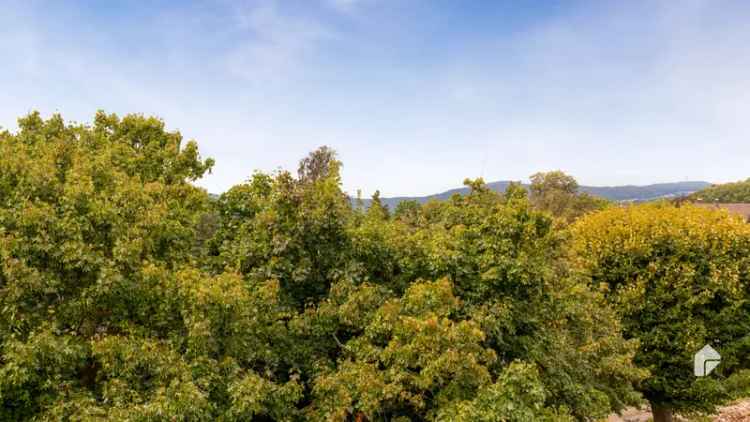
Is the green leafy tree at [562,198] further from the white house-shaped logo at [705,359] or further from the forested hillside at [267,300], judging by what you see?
the forested hillside at [267,300]

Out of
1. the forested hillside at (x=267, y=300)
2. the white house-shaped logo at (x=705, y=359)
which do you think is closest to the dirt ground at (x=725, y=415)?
the white house-shaped logo at (x=705, y=359)

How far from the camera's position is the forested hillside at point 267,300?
363 inches

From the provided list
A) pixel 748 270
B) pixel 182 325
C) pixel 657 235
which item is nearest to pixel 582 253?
pixel 657 235

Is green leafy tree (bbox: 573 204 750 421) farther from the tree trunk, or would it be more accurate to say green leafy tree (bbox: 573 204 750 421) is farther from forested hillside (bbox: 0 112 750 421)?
forested hillside (bbox: 0 112 750 421)

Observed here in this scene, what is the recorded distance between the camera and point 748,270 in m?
20.2

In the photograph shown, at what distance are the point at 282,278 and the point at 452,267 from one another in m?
4.08

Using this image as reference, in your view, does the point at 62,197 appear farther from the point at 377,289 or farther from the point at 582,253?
the point at 582,253

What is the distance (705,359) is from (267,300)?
499 inches

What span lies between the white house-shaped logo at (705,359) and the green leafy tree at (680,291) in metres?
4.85

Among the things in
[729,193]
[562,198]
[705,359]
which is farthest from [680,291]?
[729,193]

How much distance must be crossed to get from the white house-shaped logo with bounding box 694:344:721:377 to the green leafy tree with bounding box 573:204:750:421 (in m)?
4.85

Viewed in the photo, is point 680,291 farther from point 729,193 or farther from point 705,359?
point 729,193

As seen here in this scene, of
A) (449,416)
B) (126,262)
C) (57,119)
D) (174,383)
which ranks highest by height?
(57,119)

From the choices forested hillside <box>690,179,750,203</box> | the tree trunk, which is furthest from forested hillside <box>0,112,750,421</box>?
forested hillside <box>690,179,750,203</box>
